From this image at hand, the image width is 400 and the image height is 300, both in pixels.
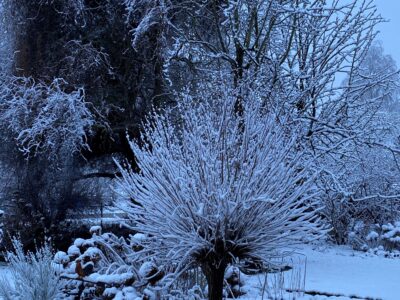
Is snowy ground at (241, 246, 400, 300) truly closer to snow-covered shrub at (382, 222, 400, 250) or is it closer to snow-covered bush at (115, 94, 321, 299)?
snow-covered bush at (115, 94, 321, 299)

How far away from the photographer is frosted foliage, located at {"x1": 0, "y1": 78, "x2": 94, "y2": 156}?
9.89m

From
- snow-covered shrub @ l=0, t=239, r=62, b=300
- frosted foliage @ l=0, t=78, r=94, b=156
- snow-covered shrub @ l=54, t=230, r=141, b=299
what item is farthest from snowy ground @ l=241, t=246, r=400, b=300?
frosted foliage @ l=0, t=78, r=94, b=156

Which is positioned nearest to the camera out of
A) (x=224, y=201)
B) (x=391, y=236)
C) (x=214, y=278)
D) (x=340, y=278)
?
(x=224, y=201)

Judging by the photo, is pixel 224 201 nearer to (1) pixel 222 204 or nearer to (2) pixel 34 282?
(1) pixel 222 204

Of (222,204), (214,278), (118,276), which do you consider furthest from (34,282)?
(222,204)

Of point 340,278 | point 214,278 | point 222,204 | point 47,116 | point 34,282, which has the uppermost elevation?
point 47,116

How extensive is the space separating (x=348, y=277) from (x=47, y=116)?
6.08m

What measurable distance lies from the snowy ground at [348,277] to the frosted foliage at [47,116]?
15.3 feet

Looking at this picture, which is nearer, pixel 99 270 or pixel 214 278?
pixel 214 278

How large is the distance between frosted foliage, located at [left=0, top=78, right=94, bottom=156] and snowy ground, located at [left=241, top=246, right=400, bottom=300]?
4654 mm

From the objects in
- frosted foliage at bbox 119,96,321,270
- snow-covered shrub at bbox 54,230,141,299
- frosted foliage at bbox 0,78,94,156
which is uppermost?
frosted foliage at bbox 0,78,94,156

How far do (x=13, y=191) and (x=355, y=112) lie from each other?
6.91m

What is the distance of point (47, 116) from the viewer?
33.2 ft

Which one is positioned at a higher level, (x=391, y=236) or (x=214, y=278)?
(x=391, y=236)
